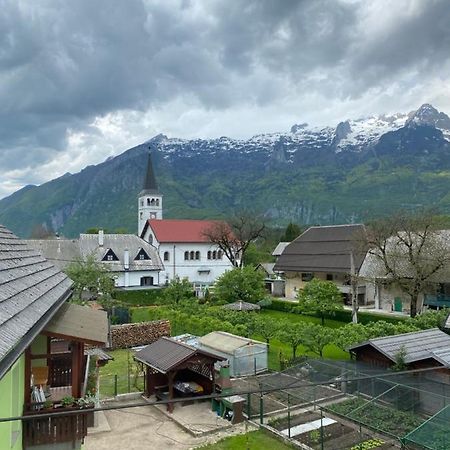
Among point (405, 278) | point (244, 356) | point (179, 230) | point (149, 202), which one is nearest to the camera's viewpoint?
point (244, 356)

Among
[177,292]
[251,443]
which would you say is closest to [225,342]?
[251,443]

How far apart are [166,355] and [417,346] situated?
981 cm

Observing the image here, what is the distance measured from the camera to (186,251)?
2202 inches

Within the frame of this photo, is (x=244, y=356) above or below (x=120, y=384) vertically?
above

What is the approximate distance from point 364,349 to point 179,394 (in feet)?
25.3

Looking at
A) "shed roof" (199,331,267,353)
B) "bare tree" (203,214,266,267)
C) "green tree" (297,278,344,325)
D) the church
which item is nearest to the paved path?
"shed roof" (199,331,267,353)

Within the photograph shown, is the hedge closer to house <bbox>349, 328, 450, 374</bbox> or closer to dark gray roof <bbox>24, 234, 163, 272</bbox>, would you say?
house <bbox>349, 328, 450, 374</bbox>

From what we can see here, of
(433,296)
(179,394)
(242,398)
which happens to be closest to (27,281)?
(242,398)

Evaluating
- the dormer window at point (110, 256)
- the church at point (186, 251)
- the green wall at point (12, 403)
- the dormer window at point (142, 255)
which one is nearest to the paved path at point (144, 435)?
the green wall at point (12, 403)

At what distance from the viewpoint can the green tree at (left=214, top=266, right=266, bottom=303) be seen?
39.7 m

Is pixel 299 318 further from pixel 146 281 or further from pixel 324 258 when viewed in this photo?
pixel 146 281

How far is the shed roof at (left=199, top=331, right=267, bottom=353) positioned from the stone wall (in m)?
6.97

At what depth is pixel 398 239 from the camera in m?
37.0

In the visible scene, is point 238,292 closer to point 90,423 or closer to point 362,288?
point 362,288
